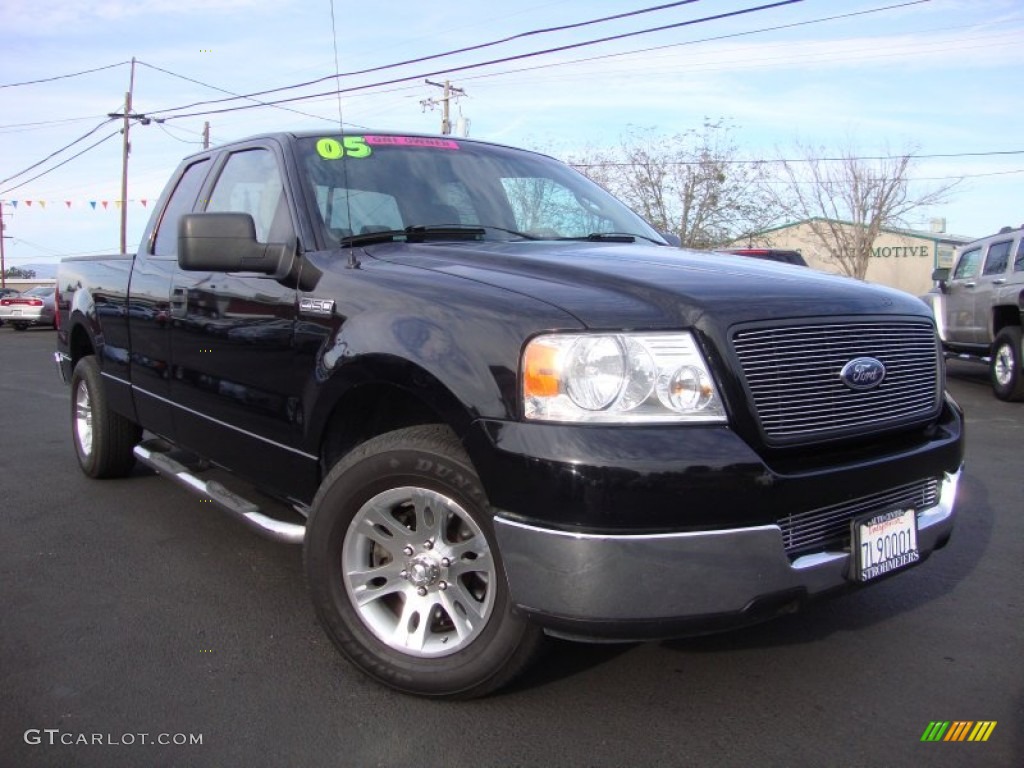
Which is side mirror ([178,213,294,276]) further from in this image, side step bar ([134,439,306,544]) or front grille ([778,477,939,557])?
front grille ([778,477,939,557])

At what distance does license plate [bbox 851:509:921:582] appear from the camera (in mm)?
2541

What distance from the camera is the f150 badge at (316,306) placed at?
10.0 ft

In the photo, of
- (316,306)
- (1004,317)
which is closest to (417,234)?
(316,306)

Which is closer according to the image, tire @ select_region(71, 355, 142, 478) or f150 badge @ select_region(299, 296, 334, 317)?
f150 badge @ select_region(299, 296, 334, 317)

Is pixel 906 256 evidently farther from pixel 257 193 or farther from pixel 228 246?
pixel 228 246

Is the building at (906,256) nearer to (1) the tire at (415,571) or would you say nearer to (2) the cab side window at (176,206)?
(2) the cab side window at (176,206)

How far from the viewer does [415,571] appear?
277 centimetres

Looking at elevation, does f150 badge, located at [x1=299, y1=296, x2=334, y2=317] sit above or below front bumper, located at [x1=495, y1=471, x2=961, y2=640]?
above

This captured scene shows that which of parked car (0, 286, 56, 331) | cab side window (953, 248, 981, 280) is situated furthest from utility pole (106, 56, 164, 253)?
cab side window (953, 248, 981, 280)

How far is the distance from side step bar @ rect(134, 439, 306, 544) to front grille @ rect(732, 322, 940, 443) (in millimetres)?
1622

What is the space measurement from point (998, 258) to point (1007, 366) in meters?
1.64

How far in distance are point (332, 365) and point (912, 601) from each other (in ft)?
8.30

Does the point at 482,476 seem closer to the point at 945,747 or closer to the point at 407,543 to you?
the point at 407,543

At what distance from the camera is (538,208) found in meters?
4.05
